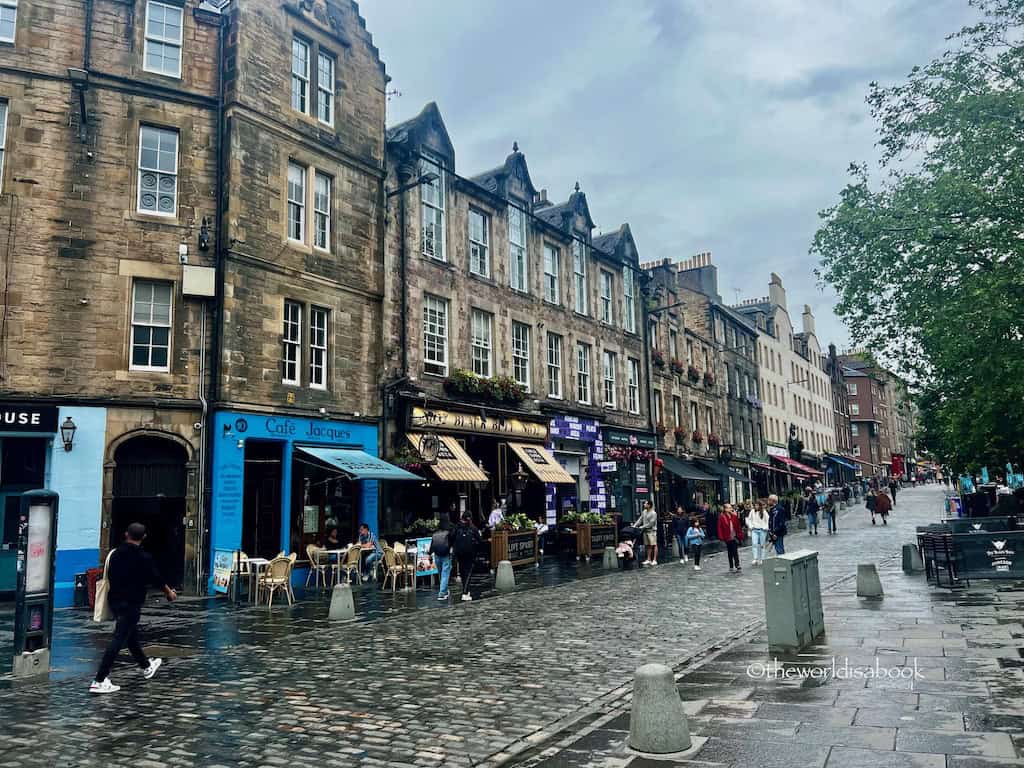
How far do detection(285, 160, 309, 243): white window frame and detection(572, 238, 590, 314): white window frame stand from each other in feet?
42.9

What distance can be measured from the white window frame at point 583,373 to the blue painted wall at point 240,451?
12.4m

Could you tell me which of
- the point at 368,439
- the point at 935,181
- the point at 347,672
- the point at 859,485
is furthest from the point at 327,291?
the point at 859,485

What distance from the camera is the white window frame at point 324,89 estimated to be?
67.2 feet

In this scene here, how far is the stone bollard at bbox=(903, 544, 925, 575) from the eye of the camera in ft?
55.9

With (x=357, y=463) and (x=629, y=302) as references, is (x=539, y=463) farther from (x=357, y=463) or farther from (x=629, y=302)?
(x=629, y=302)

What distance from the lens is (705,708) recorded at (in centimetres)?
678

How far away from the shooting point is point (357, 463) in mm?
18500

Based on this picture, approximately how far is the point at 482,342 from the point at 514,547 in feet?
24.4

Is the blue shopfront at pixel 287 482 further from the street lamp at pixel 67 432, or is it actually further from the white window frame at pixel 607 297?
the white window frame at pixel 607 297

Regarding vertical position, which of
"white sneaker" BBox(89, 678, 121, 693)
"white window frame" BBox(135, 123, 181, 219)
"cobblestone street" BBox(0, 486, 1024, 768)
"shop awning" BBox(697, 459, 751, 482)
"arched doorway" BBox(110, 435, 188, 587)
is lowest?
"cobblestone street" BBox(0, 486, 1024, 768)

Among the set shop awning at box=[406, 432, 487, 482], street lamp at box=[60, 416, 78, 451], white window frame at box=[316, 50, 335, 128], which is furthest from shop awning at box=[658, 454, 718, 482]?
street lamp at box=[60, 416, 78, 451]

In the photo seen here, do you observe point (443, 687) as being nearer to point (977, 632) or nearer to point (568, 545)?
point (977, 632)

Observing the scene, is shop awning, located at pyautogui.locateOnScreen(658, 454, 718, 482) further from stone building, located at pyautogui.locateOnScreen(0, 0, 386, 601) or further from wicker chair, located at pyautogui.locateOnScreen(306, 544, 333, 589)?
wicker chair, located at pyautogui.locateOnScreen(306, 544, 333, 589)

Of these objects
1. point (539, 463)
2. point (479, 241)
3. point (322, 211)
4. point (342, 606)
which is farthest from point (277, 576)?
point (479, 241)
